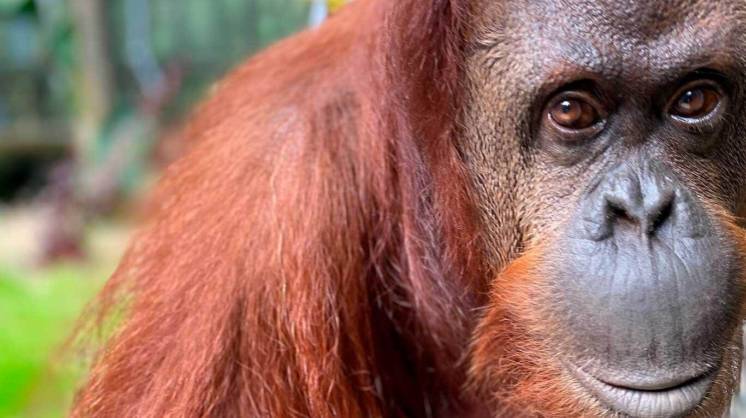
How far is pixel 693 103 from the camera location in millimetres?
2232

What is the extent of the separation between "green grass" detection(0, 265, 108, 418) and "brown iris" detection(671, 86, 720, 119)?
6.67 ft

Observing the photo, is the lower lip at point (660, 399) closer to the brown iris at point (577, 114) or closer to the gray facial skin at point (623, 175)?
the gray facial skin at point (623, 175)

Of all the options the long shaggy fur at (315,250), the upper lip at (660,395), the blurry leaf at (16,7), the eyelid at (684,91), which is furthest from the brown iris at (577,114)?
the blurry leaf at (16,7)

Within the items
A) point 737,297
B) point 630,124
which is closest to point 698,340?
point 737,297

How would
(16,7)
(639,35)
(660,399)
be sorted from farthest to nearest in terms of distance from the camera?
(16,7) → (639,35) → (660,399)

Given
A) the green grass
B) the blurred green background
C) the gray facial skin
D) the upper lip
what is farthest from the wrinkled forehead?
the blurred green background

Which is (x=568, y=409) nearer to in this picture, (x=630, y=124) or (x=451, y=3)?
(x=630, y=124)

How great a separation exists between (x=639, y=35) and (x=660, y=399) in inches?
30.4

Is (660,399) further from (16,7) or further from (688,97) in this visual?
(16,7)

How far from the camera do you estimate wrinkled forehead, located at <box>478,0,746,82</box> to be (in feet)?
7.16

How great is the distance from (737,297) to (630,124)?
Result: 1.41ft

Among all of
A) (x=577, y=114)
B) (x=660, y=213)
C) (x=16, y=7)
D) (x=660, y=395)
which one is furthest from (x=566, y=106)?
(x=16, y=7)

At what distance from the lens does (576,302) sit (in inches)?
84.0

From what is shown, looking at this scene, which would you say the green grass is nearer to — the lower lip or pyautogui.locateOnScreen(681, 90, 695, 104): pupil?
the lower lip
